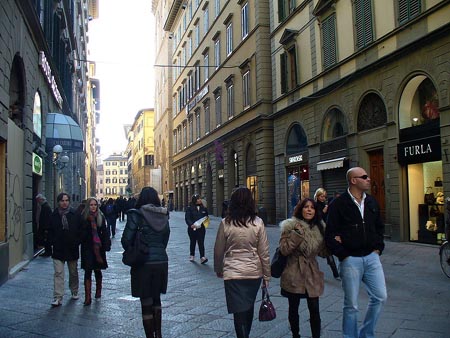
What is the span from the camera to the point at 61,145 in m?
17.8

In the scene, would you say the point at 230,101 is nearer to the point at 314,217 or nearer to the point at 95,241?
the point at 95,241

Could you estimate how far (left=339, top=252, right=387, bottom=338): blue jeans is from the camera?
4.72 m

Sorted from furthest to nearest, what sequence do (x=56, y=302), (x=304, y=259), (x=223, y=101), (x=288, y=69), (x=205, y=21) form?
(x=205, y=21), (x=223, y=101), (x=288, y=69), (x=56, y=302), (x=304, y=259)

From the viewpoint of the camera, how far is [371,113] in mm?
17625

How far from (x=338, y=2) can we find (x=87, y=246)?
1530cm

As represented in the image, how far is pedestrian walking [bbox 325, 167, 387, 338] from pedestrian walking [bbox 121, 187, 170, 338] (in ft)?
5.58

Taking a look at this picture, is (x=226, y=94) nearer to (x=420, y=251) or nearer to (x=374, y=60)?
(x=374, y=60)

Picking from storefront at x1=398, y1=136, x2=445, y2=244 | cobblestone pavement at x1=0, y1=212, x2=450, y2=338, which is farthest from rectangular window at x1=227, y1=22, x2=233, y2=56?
cobblestone pavement at x1=0, y1=212, x2=450, y2=338

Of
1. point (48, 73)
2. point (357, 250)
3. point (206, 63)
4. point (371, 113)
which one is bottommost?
point (357, 250)

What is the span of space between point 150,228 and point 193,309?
240 centimetres

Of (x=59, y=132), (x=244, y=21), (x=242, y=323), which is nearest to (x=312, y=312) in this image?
(x=242, y=323)

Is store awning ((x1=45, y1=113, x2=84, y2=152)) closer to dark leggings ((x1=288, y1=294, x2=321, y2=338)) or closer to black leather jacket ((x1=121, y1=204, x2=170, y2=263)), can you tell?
black leather jacket ((x1=121, y1=204, x2=170, y2=263))

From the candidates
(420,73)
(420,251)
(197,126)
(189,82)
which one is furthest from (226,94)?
(420,251)

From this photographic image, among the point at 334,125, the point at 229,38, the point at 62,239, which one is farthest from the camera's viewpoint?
the point at 229,38
